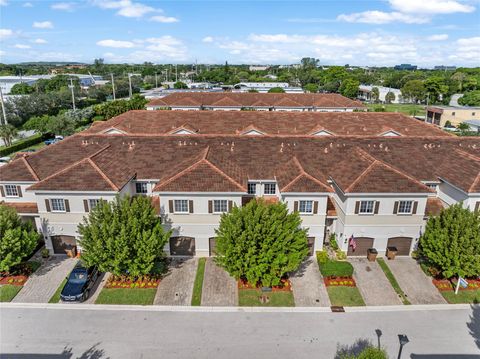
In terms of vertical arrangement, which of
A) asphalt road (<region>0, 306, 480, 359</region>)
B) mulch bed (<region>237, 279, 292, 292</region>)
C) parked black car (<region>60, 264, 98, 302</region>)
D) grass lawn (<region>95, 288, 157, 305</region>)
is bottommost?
asphalt road (<region>0, 306, 480, 359</region>)

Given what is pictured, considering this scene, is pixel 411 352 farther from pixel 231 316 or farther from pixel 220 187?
pixel 220 187

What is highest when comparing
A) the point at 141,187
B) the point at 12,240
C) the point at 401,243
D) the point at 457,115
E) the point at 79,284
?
the point at 457,115

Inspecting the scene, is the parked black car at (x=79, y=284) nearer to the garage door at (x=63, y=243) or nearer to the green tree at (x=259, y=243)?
the garage door at (x=63, y=243)

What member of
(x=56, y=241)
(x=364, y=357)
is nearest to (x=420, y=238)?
(x=364, y=357)

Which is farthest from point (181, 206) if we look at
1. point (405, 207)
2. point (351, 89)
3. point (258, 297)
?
point (351, 89)

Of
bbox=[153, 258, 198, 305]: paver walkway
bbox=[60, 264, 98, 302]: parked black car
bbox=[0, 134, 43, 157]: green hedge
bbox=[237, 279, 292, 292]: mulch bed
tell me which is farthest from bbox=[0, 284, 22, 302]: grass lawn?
bbox=[0, 134, 43, 157]: green hedge

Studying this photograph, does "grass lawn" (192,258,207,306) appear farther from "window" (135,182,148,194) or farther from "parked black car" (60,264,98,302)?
"window" (135,182,148,194)

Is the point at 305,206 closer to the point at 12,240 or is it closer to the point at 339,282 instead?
the point at 339,282

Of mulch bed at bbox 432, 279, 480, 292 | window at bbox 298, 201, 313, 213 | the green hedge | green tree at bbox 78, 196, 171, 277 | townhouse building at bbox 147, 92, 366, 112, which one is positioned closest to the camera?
green tree at bbox 78, 196, 171, 277
